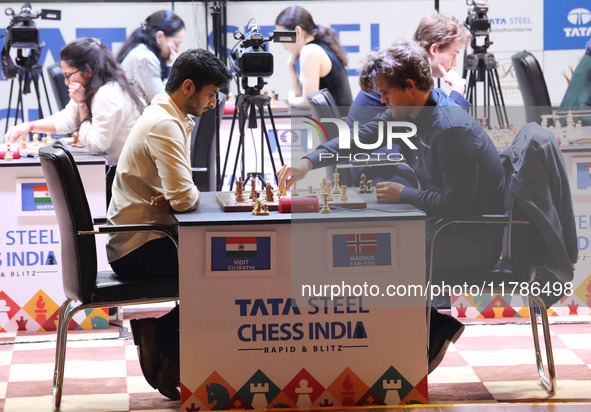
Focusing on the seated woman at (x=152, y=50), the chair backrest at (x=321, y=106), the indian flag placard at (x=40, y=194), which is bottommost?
the indian flag placard at (x=40, y=194)

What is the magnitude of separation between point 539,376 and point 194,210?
4.75ft

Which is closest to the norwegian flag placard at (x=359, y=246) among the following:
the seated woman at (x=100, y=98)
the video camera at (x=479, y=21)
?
the seated woman at (x=100, y=98)

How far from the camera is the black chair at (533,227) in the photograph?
315cm

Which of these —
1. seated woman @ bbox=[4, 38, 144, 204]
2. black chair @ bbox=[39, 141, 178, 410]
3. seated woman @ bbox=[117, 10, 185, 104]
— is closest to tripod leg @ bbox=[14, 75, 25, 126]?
seated woman @ bbox=[117, 10, 185, 104]

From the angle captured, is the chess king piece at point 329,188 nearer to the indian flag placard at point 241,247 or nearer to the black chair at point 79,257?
the indian flag placard at point 241,247

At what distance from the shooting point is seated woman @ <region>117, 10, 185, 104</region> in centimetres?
524

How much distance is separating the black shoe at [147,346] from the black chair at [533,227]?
0.98 metres

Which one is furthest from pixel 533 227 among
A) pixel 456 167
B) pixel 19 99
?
pixel 19 99

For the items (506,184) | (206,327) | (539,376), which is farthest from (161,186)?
(539,376)

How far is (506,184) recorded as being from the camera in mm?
3229

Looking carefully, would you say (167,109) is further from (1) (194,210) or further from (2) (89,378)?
(2) (89,378)

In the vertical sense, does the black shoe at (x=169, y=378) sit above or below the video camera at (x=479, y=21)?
below

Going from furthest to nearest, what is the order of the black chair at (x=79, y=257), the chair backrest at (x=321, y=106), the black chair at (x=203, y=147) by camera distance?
the black chair at (x=203, y=147), the chair backrest at (x=321, y=106), the black chair at (x=79, y=257)

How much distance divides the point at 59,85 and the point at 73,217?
3.08 meters
